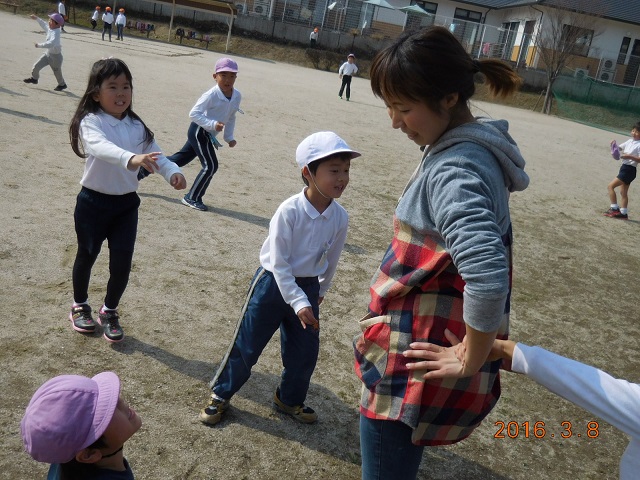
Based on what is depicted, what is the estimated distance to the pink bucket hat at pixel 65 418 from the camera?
171cm

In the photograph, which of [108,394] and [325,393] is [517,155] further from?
[325,393]

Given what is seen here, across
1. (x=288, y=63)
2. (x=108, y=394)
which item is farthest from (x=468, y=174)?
(x=288, y=63)

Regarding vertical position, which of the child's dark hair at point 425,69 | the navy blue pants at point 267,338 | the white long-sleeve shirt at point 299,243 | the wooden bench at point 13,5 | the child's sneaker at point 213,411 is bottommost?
the child's sneaker at point 213,411

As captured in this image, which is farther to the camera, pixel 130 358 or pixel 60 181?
pixel 60 181

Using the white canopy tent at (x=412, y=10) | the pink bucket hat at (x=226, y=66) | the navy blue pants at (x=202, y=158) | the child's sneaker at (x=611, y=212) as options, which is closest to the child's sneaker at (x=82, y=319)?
the navy blue pants at (x=202, y=158)

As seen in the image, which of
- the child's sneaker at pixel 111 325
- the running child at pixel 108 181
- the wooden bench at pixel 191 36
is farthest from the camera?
the wooden bench at pixel 191 36

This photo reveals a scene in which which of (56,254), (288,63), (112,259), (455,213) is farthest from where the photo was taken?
(288,63)

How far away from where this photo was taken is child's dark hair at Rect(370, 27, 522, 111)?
1723 mm

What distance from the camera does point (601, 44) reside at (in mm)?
44375

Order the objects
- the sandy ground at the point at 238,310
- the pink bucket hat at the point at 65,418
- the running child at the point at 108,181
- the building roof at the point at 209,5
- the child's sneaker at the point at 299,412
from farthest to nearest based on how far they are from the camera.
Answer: the building roof at the point at 209,5 → the running child at the point at 108,181 → the child's sneaker at the point at 299,412 → the sandy ground at the point at 238,310 → the pink bucket hat at the point at 65,418

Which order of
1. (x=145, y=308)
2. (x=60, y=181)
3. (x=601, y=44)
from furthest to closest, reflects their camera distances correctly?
1. (x=601, y=44)
2. (x=60, y=181)
3. (x=145, y=308)

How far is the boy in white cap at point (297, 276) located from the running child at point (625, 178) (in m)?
8.18

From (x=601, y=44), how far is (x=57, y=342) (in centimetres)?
4833

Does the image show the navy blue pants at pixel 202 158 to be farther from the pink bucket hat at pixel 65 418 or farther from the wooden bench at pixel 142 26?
the wooden bench at pixel 142 26
